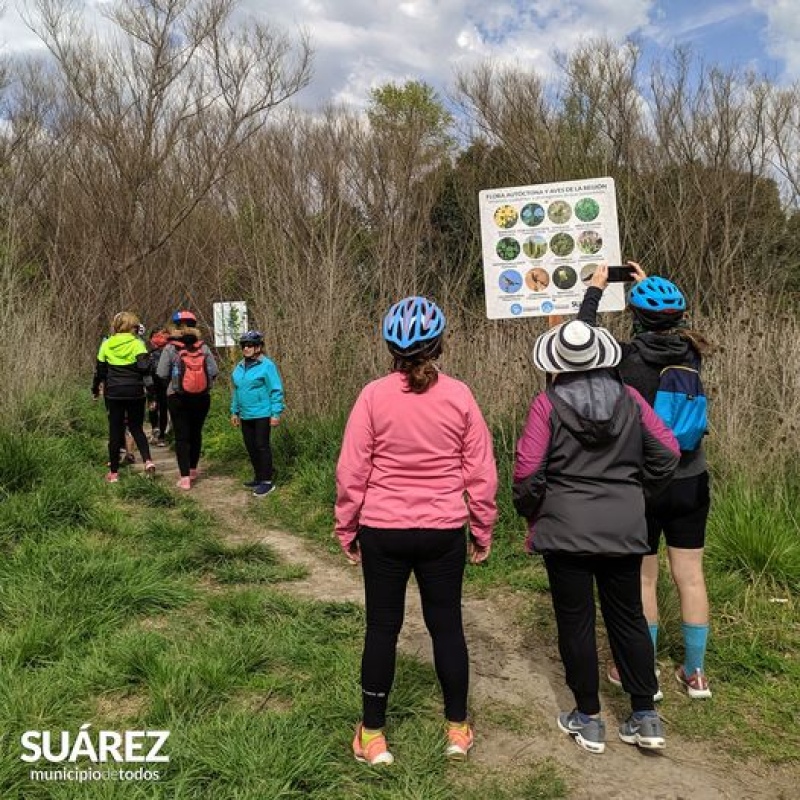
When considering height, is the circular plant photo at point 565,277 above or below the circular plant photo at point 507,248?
below

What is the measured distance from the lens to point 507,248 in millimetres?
4852

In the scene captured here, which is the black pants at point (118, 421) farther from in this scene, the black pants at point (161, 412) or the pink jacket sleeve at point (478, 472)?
the pink jacket sleeve at point (478, 472)

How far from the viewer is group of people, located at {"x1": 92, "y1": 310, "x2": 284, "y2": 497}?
6.60 meters

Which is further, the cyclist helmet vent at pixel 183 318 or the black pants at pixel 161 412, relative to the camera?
the black pants at pixel 161 412

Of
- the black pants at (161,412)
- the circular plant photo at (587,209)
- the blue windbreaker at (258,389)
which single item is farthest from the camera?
the black pants at (161,412)

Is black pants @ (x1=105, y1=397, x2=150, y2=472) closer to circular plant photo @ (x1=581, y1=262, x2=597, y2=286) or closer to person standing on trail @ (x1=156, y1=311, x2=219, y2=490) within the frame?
person standing on trail @ (x1=156, y1=311, x2=219, y2=490)

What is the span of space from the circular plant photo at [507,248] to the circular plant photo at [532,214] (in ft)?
0.50

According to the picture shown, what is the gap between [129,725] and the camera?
2713 mm

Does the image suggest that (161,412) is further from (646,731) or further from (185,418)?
(646,731)

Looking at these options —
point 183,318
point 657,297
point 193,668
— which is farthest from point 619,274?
point 183,318

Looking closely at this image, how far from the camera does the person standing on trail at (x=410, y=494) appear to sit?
2.46 meters

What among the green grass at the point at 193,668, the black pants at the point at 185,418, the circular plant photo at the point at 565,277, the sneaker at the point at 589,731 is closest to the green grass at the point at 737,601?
the sneaker at the point at 589,731

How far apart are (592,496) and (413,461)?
0.67 metres

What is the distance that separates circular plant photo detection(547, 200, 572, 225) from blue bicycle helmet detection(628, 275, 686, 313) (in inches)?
74.4
